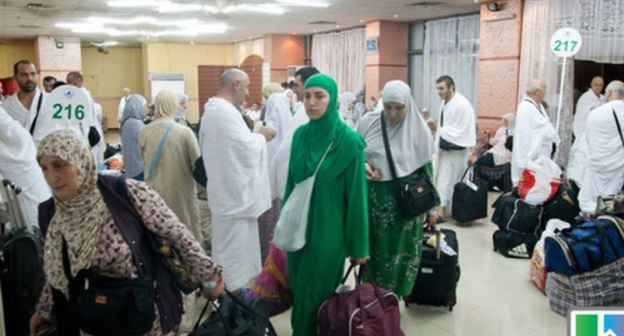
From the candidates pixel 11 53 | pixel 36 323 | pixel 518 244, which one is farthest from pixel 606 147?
pixel 11 53

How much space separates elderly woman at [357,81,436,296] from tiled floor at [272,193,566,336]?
0.43 metres

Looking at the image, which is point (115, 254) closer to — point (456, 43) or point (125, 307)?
point (125, 307)

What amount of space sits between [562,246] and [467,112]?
2.81 m

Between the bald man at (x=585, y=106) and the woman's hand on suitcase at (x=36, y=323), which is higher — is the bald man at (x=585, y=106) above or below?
above

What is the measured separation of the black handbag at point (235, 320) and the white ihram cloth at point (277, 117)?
6.78 ft

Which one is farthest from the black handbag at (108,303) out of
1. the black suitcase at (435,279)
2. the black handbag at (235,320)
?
the black suitcase at (435,279)

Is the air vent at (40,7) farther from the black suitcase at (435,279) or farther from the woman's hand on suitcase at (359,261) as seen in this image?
the woman's hand on suitcase at (359,261)

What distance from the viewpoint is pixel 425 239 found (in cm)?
373

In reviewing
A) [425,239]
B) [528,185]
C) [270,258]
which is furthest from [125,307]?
[528,185]

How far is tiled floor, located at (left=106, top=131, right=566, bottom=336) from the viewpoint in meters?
3.44

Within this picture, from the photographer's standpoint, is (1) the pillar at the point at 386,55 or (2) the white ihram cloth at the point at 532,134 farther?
(1) the pillar at the point at 386,55

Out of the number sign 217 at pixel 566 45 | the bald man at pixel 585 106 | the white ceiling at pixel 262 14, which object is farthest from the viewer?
the white ceiling at pixel 262 14

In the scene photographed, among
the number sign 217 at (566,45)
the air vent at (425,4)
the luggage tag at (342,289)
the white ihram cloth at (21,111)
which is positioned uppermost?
the air vent at (425,4)

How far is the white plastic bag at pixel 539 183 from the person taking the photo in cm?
509
